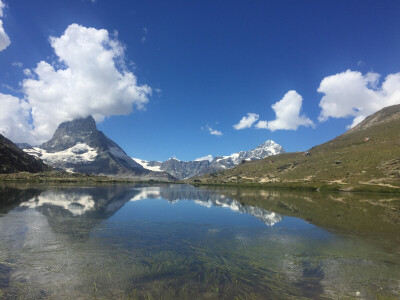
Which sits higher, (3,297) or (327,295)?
(3,297)

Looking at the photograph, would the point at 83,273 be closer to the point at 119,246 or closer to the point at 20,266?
the point at 20,266

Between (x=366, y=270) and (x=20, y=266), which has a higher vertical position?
(x=20, y=266)

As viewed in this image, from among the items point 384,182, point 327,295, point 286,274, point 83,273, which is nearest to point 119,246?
point 83,273

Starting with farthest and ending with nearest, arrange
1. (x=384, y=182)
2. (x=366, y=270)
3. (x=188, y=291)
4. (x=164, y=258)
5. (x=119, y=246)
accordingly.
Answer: (x=384, y=182) < (x=119, y=246) < (x=164, y=258) < (x=366, y=270) < (x=188, y=291)

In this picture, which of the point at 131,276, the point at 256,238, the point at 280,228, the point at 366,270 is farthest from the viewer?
the point at 280,228

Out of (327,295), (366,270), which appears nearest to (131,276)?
(327,295)

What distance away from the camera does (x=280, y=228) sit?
4109cm

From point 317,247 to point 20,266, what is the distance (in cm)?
2927

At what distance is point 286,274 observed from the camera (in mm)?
19797

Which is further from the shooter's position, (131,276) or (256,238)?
(256,238)

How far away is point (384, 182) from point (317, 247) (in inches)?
5561

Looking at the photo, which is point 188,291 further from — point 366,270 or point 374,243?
point 374,243

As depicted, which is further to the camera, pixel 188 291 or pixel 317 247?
pixel 317 247

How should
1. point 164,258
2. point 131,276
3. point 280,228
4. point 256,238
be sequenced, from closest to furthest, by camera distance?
point 131,276
point 164,258
point 256,238
point 280,228
